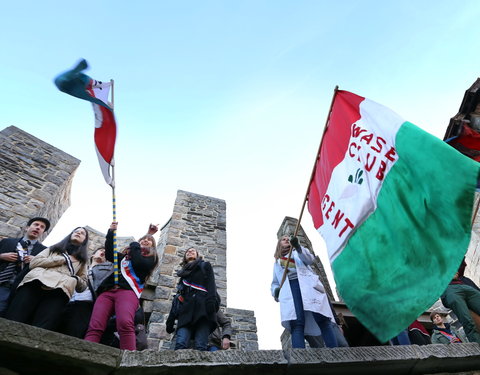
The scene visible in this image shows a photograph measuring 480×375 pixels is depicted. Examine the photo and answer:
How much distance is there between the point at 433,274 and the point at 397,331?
42cm

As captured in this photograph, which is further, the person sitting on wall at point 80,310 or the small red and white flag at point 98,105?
the small red and white flag at point 98,105

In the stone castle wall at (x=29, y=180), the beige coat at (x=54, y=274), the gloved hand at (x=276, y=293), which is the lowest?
the beige coat at (x=54, y=274)

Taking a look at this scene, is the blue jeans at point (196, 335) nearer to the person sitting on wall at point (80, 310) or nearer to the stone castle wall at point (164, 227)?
the person sitting on wall at point (80, 310)

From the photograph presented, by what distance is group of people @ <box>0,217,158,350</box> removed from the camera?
2.80 meters

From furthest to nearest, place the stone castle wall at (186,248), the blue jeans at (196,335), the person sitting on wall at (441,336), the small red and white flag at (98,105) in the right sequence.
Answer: the stone castle wall at (186,248), the person sitting on wall at (441,336), the small red and white flag at (98,105), the blue jeans at (196,335)

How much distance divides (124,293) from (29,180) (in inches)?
185

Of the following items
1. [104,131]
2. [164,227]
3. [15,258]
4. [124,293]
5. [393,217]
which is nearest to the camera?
[393,217]

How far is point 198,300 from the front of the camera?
3582 mm

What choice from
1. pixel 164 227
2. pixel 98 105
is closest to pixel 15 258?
pixel 98 105

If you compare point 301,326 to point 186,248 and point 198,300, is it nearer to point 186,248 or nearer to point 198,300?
point 198,300

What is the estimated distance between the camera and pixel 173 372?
2.04 meters

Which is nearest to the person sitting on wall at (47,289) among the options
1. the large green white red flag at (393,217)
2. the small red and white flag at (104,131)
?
the small red and white flag at (104,131)

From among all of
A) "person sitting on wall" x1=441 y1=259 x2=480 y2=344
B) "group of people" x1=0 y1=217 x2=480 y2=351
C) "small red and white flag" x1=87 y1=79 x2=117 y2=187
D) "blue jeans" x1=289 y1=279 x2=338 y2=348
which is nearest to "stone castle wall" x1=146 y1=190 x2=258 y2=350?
"group of people" x1=0 y1=217 x2=480 y2=351

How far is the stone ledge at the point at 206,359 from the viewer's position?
1.88m
